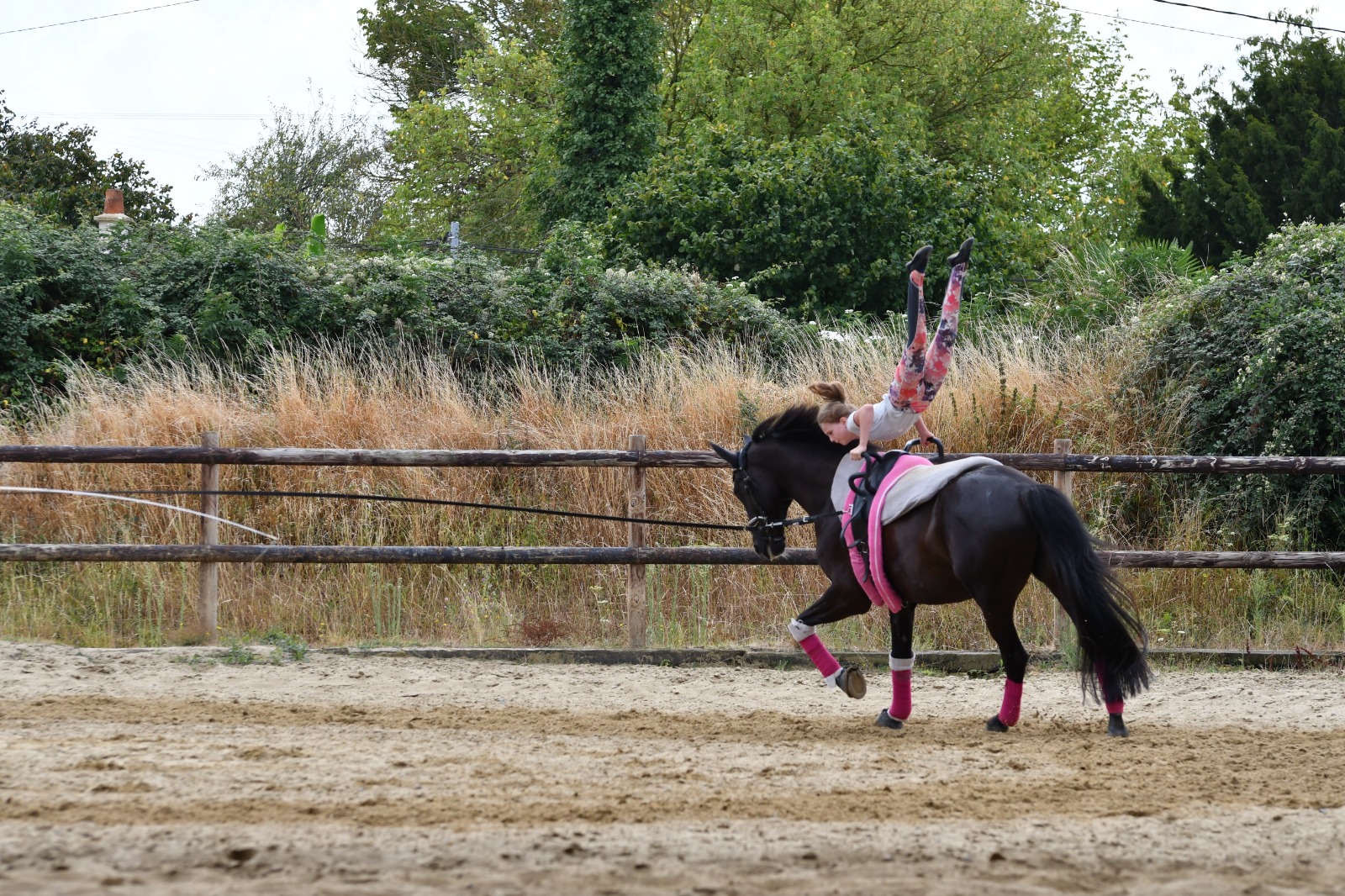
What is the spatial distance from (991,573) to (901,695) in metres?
0.84

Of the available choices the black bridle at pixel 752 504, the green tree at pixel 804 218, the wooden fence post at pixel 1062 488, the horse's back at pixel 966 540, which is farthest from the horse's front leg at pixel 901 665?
the green tree at pixel 804 218

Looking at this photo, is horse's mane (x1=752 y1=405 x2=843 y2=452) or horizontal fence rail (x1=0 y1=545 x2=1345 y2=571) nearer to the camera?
horse's mane (x1=752 y1=405 x2=843 y2=452)

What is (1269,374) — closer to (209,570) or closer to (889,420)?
(889,420)

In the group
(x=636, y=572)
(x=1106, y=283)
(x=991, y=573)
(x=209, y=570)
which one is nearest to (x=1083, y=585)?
(x=991, y=573)

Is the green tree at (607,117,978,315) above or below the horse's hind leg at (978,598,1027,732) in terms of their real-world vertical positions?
above

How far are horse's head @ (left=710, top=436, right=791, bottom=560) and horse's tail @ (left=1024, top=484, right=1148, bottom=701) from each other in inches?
59.2

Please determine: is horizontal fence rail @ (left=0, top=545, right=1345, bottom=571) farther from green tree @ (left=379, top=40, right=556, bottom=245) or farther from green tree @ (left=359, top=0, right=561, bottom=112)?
green tree @ (left=359, top=0, right=561, bottom=112)

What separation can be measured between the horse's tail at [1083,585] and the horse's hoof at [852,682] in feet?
3.34

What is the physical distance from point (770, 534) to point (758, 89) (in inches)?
834

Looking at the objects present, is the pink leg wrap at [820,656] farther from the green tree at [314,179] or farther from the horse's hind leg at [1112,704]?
the green tree at [314,179]

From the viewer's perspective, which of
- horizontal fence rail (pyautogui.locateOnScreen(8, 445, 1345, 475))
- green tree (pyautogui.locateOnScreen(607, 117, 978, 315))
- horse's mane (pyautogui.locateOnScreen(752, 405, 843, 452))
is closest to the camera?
horse's mane (pyautogui.locateOnScreen(752, 405, 843, 452))

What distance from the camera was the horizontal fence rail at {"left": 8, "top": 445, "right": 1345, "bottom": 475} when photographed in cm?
812

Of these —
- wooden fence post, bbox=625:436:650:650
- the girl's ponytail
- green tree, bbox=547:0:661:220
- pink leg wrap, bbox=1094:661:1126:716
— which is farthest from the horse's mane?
green tree, bbox=547:0:661:220

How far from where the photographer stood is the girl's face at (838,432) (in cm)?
621
